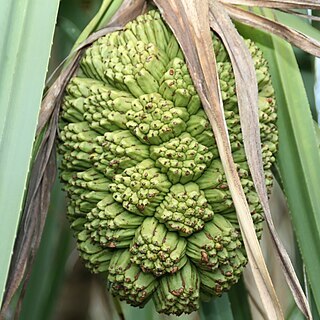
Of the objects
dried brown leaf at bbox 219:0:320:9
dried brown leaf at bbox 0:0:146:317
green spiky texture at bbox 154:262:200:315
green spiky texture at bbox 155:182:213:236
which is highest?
dried brown leaf at bbox 219:0:320:9

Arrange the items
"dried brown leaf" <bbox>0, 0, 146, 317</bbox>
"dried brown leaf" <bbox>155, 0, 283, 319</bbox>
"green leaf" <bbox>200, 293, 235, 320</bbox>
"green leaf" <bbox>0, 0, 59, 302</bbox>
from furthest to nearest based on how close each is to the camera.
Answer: "green leaf" <bbox>200, 293, 235, 320</bbox> → "dried brown leaf" <bbox>0, 0, 146, 317</bbox> → "dried brown leaf" <bbox>155, 0, 283, 319</bbox> → "green leaf" <bbox>0, 0, 59, 302</bbox>

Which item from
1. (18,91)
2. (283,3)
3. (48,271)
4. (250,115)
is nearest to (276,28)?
(283,3)

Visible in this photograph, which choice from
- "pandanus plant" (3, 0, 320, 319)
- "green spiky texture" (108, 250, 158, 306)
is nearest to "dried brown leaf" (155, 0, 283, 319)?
"pandanus plant" (3, 0, 320, 319)

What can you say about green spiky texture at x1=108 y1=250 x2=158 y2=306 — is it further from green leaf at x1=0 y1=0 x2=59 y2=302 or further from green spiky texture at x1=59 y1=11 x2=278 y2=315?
green leaf at x1=0 y1=0 x2=59 y2=302

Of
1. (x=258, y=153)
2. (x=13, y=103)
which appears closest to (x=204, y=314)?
(x=258, y=153)

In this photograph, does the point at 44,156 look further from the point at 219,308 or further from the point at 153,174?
the point at 219,308

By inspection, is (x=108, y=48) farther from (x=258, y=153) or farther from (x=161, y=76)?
(x=258, y=153)
